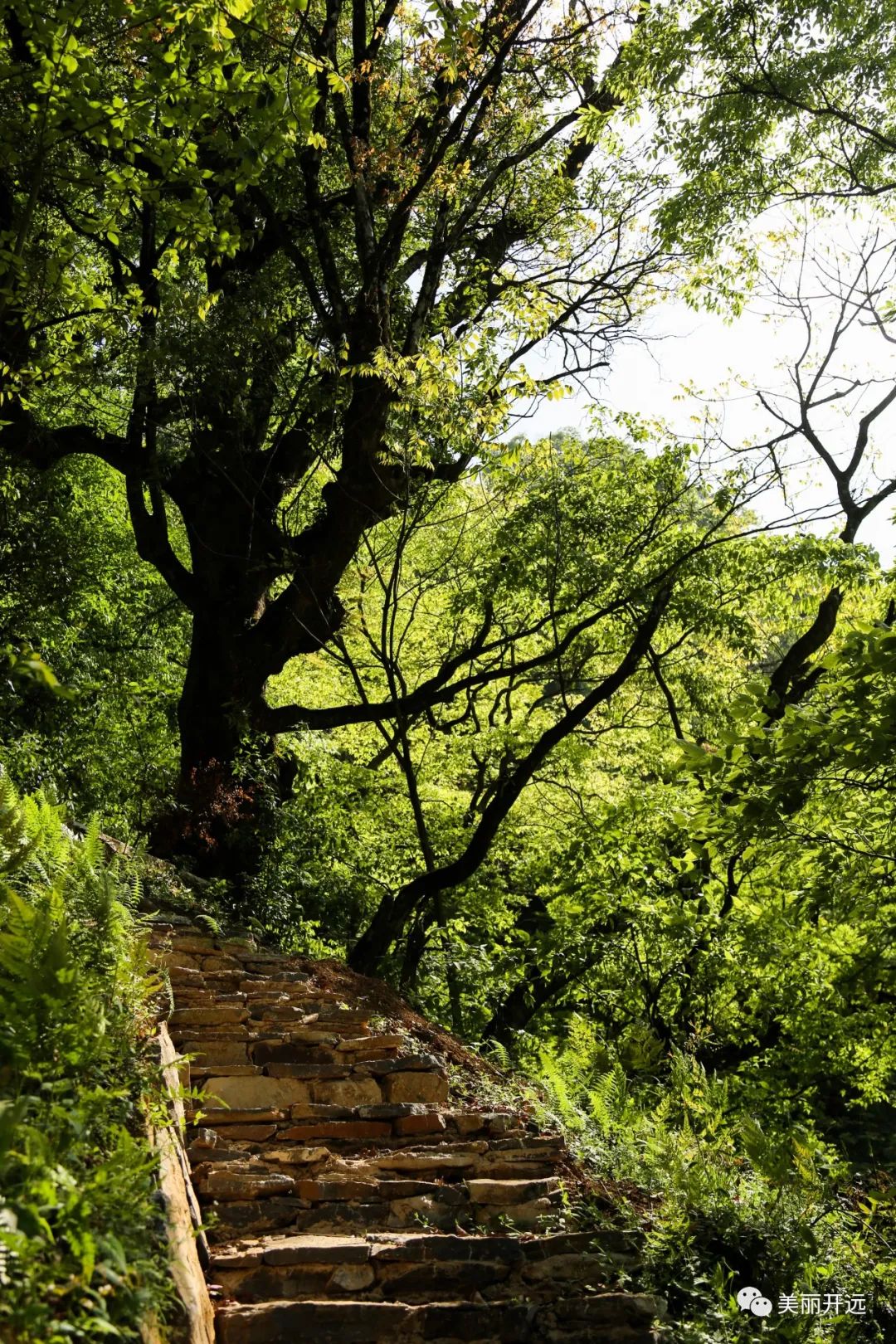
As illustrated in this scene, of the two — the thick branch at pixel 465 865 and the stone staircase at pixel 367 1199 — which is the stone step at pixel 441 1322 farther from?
the thick branch at pixel 465 865

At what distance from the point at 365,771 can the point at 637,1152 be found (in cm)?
868

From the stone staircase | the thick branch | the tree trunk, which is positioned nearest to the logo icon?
the stone staircase

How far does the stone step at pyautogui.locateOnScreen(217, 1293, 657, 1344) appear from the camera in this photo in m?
3.63

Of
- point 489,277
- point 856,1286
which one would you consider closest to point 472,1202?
point 856,1286

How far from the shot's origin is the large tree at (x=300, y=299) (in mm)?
9055

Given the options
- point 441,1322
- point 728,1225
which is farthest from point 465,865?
point 441,1322

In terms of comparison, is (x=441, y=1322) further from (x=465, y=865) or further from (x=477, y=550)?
(x=477, y=550)

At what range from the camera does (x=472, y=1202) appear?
4.80 m

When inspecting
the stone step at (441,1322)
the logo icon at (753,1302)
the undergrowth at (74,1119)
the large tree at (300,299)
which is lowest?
the stone step at (441,1322)

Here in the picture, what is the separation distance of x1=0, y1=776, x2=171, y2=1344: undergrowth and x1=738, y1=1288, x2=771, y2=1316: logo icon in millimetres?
2880

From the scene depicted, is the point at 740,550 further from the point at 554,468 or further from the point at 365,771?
the point at 365,771

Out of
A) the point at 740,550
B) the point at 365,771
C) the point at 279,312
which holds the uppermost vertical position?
the point at 279,312

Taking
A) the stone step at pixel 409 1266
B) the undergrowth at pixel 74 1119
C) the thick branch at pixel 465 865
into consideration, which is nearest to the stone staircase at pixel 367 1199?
the stone step at pixel 409 1266

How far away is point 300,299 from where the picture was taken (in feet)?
43.2
